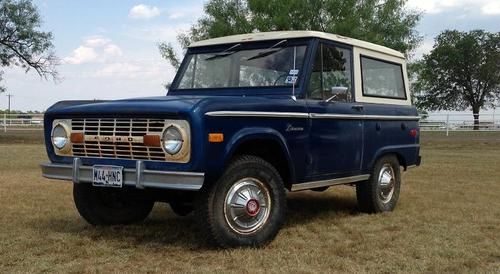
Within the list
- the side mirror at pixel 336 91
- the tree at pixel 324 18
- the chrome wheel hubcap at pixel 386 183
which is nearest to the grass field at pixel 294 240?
the chrome wheel hubcap at pixel 386 183

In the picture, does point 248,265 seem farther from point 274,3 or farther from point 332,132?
point 274,3

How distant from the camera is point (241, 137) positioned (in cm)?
507

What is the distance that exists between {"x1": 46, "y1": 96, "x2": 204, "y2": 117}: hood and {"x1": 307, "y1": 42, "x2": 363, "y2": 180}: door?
144 cm

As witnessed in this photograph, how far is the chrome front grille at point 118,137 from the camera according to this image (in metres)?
5.05

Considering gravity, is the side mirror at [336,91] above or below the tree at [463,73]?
below

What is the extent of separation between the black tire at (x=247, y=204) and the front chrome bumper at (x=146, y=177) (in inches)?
12.6

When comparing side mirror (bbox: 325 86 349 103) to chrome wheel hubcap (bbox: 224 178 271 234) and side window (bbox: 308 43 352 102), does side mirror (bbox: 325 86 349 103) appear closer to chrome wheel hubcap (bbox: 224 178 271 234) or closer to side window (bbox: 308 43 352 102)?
side window (bbox: 308 43 352 102)

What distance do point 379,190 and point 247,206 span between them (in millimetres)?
2673

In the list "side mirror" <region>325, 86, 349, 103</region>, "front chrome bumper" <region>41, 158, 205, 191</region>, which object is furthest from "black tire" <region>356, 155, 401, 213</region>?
"front chrome bumper" <region>41, 158, 205, 191</region>

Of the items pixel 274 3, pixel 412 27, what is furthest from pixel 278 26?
pixel 412 27

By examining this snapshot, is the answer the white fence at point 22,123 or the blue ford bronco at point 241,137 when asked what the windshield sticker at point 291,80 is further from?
the white fence at point 22,123

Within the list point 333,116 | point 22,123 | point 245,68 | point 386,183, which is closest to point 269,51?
point 245,68

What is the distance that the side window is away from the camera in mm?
6188

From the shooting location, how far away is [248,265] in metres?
4.69
